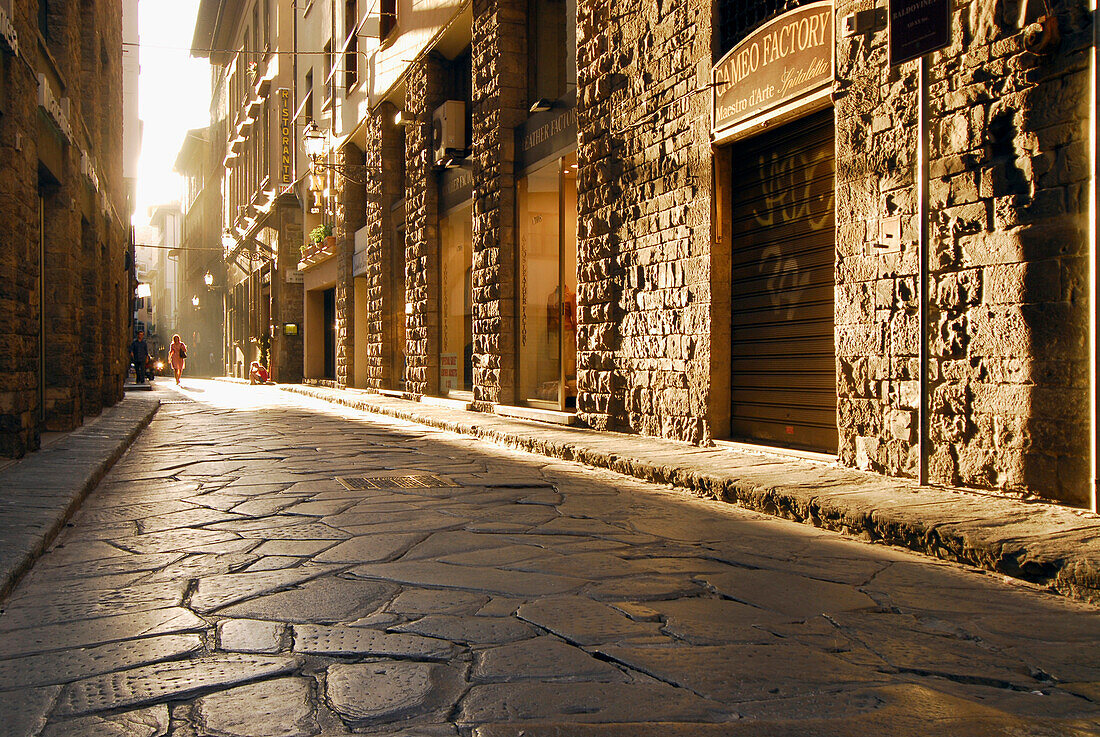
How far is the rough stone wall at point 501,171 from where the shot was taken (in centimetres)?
1230

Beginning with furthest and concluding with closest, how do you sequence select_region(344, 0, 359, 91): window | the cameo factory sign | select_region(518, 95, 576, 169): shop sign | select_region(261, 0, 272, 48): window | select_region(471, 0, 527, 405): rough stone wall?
select_region(261, 0, 272, 48): window, select_region(344, 0, 359, 91): window, select_region(471, 0, 527, 405): rough stone wall, select_region(518, 95, 576, 169): shop sign, the cameo factory sign

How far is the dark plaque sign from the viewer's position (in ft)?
17.1

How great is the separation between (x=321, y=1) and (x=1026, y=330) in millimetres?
21665

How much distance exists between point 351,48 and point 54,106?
41.4ft

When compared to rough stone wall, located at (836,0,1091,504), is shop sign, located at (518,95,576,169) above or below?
above

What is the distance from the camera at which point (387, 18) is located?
17.6m

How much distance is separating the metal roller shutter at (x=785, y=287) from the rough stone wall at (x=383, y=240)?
1072 centimetres

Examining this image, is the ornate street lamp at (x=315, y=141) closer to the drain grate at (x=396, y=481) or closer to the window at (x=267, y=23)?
the window at (x=267, y=23)

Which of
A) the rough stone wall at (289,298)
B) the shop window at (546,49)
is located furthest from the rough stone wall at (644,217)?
the rough stone wall at (289,298)

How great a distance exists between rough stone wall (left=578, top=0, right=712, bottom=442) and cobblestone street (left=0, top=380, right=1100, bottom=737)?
3.28 meters

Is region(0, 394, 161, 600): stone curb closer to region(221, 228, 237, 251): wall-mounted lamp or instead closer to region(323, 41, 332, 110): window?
region(323, 41, 332, 110): window

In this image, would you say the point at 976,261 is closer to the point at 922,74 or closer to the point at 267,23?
the point at 922,74

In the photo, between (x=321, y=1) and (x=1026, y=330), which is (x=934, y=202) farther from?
(x=321, y=1)

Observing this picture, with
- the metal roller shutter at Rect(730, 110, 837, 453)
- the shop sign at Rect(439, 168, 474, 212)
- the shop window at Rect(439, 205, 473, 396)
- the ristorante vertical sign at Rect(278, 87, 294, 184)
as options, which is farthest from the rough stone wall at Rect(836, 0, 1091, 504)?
the ristorante vertical sign at Rect(278, 87, 294, 184)
